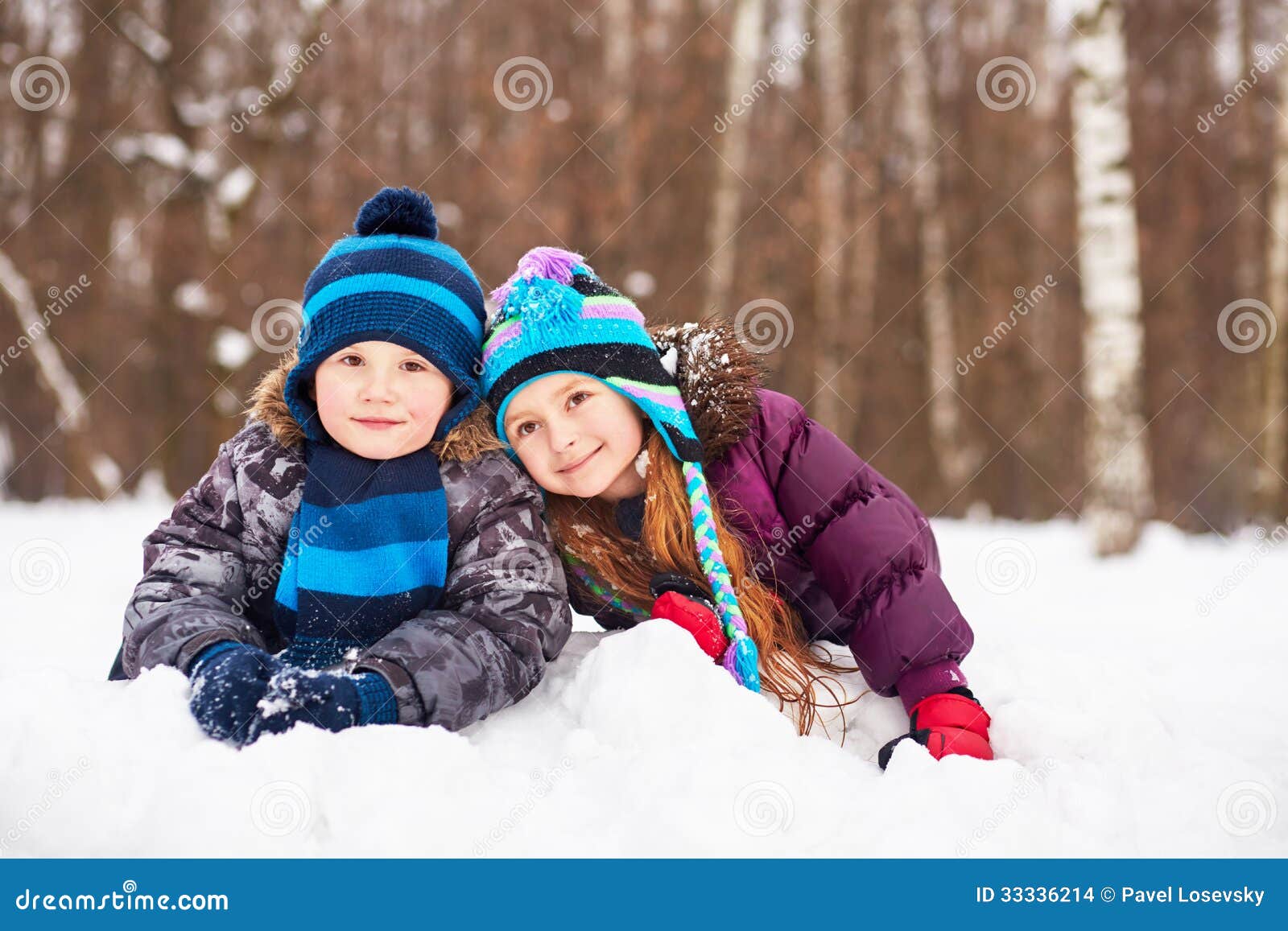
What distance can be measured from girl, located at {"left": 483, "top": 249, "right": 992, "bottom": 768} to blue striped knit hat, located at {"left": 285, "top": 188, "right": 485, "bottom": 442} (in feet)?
0.31

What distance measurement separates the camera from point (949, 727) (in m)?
2.13

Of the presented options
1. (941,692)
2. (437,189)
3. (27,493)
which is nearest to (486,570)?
(941,692)

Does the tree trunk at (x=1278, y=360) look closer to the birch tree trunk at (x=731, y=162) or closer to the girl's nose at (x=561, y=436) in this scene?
the birch tree trunk at (x=731, y=162)

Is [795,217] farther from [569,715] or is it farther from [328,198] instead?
[569,715]

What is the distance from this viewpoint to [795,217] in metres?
10.7

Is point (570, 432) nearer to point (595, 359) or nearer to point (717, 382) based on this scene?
point (595, 359)

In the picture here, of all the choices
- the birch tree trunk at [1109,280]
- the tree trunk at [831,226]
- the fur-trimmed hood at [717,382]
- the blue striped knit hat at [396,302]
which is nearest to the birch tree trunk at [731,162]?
Result: the tree trunk at [831,226]

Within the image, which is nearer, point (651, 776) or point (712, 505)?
point (651, 776)

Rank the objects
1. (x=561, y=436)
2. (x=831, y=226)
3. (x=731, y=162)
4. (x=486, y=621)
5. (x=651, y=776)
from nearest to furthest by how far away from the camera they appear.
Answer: (x=651, y=776)
(x=486, y=621)
(x=561, y=436)
(x=731, y=162)
(x=831, y=226)

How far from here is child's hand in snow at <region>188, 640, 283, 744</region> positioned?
1.78m

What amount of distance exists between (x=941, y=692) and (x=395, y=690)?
1.28m

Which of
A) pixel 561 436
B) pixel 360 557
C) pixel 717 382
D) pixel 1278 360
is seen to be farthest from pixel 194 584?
pixel 1278 360

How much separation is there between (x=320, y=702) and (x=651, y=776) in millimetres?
664

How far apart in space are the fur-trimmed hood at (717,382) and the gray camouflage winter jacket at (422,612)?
19.5 inches
